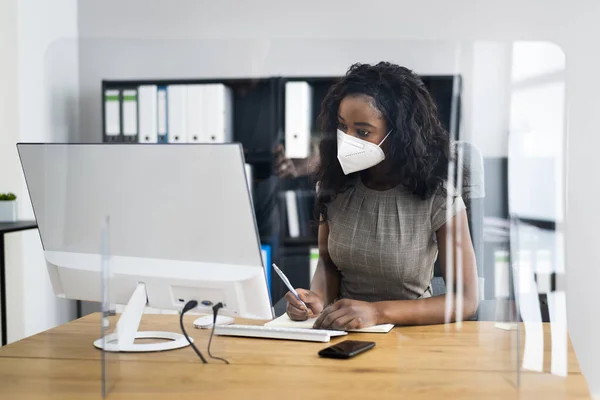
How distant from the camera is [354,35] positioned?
3.33 meters

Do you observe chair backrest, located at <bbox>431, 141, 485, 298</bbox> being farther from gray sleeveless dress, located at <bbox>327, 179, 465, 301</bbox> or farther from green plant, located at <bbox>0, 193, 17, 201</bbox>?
green plant, located at <bbox>0, 193, 17, 201</bbox>

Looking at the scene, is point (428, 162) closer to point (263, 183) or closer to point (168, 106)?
point (263, 183)

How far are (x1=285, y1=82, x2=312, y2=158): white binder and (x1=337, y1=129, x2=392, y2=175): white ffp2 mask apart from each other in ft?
0.50

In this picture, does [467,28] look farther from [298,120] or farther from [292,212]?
[292,212]

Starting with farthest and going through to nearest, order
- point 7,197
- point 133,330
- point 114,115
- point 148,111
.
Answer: point 7,197 → point 114,115 → point 148,111 → point 133,330

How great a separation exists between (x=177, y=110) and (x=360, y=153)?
664 millimetres

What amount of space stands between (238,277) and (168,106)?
2.77ft

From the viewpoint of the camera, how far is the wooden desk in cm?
116

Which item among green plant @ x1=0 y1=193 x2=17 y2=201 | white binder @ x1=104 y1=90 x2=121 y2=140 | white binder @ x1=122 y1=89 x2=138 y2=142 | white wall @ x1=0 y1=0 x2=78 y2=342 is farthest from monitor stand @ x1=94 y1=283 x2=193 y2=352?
green plant @ x1=0 y1=193 x2=17 y2=201

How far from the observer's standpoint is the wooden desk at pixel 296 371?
3.82 feet

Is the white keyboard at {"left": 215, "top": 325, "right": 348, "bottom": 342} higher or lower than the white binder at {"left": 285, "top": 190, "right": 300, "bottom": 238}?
lower

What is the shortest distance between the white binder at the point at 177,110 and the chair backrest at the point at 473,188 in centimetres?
69

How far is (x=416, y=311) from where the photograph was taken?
1.58m

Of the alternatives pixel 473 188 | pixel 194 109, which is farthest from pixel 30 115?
pixel 473 188
